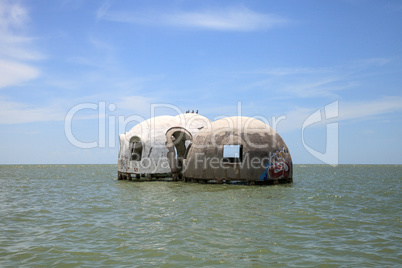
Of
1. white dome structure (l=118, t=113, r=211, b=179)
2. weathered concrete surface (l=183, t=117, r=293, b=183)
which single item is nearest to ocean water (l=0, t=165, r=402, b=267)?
weathered concrete surface (l=183, t=117, r=293, b=183)

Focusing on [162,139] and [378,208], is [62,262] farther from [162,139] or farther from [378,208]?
[162,139]

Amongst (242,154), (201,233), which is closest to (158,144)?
(242,154)

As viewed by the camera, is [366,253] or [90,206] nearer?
[366,253]

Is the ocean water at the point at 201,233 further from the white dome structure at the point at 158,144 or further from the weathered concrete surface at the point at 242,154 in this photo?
the white dome structure at the point at 158,144

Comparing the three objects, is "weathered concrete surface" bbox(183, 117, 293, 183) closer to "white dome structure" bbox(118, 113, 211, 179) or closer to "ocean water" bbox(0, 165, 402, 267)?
"white dome structure" bbox(118, 113, 211, 179)

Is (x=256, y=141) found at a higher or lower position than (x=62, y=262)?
higher

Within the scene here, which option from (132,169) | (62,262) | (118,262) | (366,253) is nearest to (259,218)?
(366,253)

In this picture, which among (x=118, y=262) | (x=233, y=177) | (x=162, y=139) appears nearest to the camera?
(x=118, y=262)

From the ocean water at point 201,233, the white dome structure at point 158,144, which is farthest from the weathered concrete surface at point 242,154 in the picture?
the ocean water at point 201,233

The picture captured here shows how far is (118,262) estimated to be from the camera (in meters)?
6.38

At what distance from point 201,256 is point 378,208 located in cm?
924

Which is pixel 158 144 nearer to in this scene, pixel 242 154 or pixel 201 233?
pixel 242 154

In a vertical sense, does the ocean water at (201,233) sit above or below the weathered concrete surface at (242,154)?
below

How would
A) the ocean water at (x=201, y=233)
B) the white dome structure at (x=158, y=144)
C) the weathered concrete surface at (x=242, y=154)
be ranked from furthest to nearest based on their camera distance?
the white dome structure at (x=158, y=144) → the weathered concrete surface at (x=242, y=154) → the ocean water at (x=201, y=233)
